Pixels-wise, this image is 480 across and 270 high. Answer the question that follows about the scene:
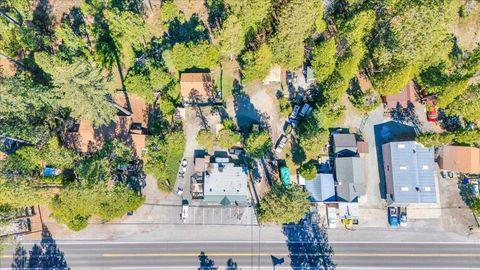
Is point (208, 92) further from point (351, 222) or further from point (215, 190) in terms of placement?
point (351, 222)

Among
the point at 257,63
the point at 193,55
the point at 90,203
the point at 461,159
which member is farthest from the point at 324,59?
the point at 90,203

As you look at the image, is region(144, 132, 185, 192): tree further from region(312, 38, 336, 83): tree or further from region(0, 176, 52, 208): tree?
region(312, 38, 336, 83): tree

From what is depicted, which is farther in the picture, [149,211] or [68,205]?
[149,211]

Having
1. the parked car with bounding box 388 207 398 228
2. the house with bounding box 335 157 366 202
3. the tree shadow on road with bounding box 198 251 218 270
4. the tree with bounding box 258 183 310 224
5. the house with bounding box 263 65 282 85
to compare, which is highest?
the house with bounding box 263 65 282 85

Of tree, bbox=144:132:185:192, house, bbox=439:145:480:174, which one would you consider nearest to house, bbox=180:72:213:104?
tree, bbox=144:132:185:192

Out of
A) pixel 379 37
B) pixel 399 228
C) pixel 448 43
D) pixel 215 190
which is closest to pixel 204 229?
pixel 215 190

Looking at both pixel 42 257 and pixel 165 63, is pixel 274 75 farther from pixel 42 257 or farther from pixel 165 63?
pixel 42 257

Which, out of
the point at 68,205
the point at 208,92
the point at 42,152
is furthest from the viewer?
the point at 208,92
